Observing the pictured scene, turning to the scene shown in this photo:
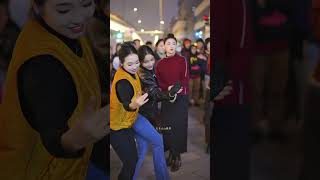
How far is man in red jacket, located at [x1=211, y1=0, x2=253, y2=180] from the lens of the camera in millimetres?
2301

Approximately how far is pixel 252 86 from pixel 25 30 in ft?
4.39

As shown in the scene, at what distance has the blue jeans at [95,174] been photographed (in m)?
2.36

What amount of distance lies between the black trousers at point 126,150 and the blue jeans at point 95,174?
4.1 inches

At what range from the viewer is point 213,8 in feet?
7.54

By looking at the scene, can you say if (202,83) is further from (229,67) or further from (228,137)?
(228,137)

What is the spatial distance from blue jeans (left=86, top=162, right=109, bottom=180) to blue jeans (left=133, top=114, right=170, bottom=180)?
0.19 m

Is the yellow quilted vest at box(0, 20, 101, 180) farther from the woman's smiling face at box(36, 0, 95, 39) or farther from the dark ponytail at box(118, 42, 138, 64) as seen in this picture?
the dark ponytail at box(118, 42, 138, 64)

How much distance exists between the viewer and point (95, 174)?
236cm

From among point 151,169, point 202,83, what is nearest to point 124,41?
point 202,83

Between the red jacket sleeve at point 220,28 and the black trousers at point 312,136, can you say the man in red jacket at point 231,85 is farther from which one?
the black trousers at point 312,136

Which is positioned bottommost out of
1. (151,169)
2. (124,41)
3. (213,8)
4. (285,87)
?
(151,169)

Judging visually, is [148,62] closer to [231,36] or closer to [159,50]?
[159,50]

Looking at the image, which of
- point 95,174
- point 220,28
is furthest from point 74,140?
point 220,28

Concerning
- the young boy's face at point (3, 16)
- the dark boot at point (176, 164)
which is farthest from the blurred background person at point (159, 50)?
the young boy's face at point (3, 16)
